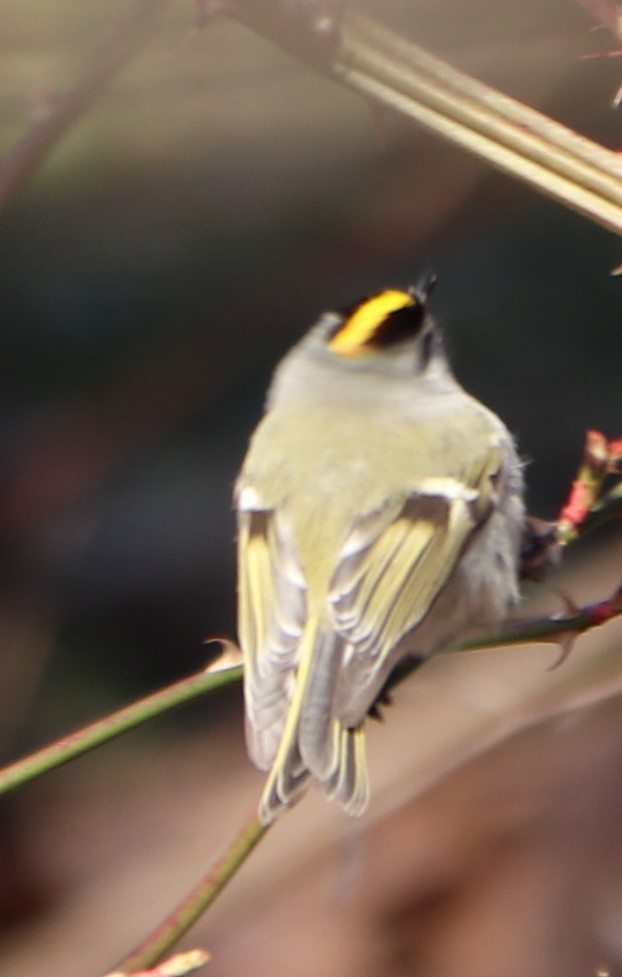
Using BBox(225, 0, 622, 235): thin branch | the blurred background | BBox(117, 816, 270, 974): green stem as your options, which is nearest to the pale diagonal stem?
BBox(225, 0, 622, 235): thin branch

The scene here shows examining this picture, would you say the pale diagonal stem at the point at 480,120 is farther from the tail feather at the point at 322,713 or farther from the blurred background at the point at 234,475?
the blurred background at the point at 234,475

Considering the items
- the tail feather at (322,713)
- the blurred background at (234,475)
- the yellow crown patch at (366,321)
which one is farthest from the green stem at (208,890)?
the blurred background at (234,475)

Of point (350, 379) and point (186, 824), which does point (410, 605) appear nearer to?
point (350, 379)

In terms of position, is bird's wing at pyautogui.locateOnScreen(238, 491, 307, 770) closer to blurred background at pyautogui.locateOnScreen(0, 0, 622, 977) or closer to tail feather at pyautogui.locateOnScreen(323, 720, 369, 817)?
tail feather at pyautogui.locateOnScreen(323, 720, 369, 817)

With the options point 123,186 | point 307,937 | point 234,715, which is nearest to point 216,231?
point 123,186

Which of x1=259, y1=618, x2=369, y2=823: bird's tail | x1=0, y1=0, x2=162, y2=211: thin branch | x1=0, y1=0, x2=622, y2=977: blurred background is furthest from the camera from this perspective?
x1=0, y1=0, x2=622, y2=977: blurred background

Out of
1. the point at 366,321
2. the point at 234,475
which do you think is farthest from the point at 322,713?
the point at 234,475

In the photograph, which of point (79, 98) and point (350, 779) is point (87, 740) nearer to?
point (350, 779)

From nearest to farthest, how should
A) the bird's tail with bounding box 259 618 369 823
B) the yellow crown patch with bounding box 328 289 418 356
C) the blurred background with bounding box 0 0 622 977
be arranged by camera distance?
the bird's tail with bounding box 259 618 369 823, the yellow crown patch with bounding box 328 289 418 356, the blurred background with bounding box 0 0 622 977
